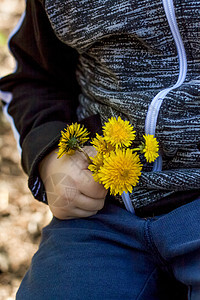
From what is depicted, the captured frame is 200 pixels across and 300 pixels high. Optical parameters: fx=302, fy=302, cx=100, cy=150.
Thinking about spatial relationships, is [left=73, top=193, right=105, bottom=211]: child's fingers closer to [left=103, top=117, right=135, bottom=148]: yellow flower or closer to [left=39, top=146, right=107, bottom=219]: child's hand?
[left=39, top=146, right=107, bottom=219]: child's hand

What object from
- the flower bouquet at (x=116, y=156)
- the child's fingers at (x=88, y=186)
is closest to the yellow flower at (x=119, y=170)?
the flower bouquet at (x=116, y=156)

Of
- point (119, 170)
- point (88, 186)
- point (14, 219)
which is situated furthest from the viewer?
point (14, 219)

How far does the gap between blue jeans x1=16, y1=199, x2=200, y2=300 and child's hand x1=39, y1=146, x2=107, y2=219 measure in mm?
69

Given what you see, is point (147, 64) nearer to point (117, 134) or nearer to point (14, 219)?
point (117, 134)

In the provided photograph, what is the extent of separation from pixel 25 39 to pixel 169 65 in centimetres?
42

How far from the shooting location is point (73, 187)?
662mm

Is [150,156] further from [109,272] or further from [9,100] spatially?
[9,100]

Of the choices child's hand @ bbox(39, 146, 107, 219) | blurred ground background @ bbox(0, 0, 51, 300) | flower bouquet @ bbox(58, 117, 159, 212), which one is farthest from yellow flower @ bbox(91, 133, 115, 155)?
blurred ground background @ bbox(0, 0, 51, 300)

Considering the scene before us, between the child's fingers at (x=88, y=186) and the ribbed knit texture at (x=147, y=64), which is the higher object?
the ribbed knit texture at (x=147, y=64)

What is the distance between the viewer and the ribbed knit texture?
0.62 meters

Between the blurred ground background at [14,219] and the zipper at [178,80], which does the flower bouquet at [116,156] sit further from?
the blurred ground background at [14,219]

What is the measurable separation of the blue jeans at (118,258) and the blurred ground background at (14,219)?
0.57m

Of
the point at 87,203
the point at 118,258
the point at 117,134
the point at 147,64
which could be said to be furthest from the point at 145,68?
the point at 118,258

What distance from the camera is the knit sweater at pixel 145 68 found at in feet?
2.04
